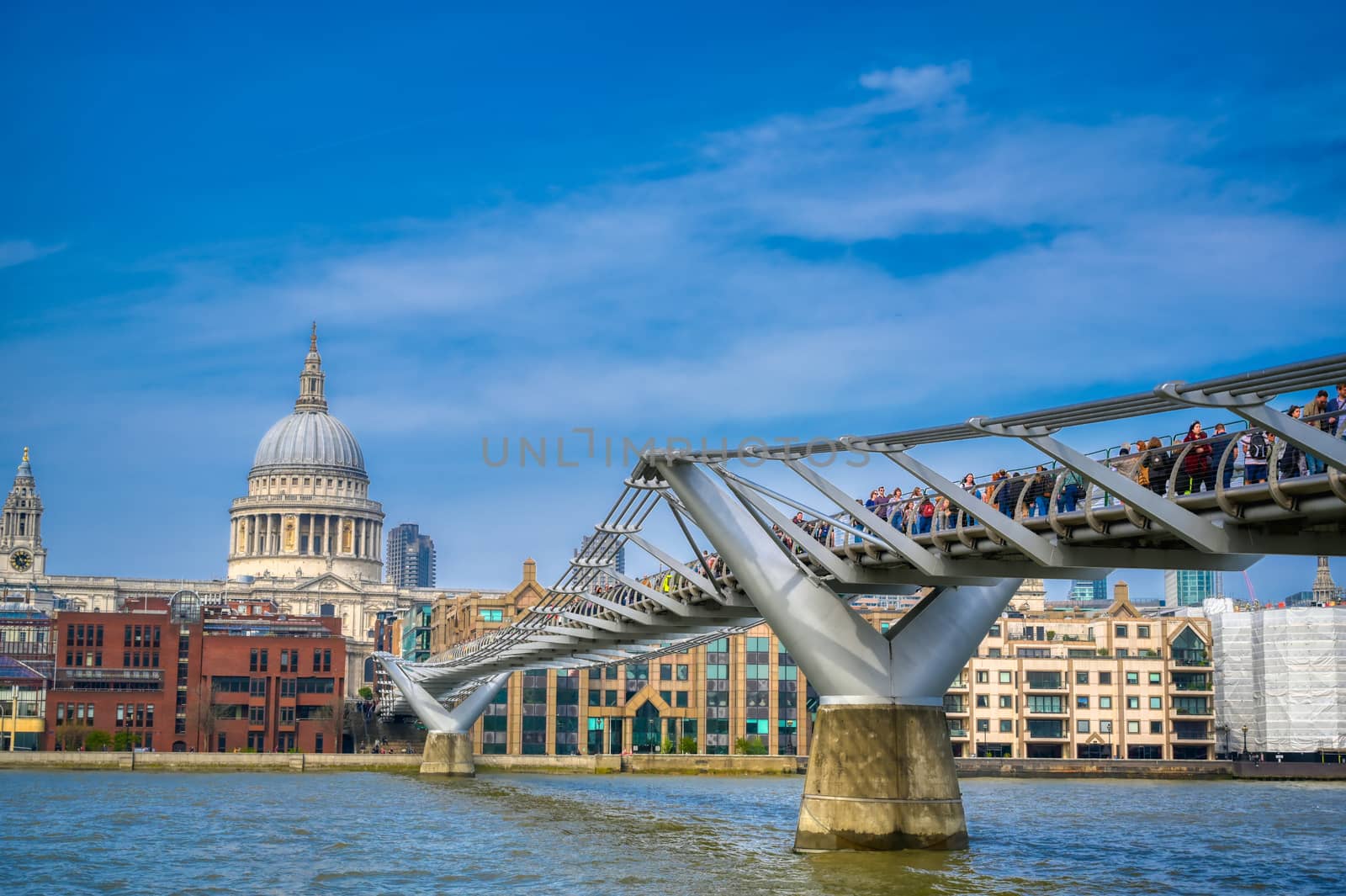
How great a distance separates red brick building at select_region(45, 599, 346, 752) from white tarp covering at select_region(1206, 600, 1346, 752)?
62.7 metres

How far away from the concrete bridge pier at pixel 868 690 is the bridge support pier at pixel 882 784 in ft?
0.06

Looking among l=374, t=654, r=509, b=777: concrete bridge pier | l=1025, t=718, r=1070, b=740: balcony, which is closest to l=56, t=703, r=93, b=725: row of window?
l=374, t=654, r=509, b=777: concrete bridge pier

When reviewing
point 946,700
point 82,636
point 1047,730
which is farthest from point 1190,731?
point 82,636

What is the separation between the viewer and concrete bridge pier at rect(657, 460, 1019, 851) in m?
39.3

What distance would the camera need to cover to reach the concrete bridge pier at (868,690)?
1547 inches

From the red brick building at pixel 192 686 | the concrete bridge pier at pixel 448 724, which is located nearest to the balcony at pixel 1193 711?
the concrete bridge pier at pixel 448 724

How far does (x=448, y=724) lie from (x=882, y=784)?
62832 millimetres

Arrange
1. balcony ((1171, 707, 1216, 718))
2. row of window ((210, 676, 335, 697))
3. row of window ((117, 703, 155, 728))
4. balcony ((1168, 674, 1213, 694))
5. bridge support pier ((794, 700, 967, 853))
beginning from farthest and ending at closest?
row of window ((210, 676, 335, 697)), row of window ((117, 703, 155, 728)), balcony ((1168, 674, 1213, 694)), balcony ((1171, 707, 1216, 718)), bridge support pier ((794, 700, 967, 853))

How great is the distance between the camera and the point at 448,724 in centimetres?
9925

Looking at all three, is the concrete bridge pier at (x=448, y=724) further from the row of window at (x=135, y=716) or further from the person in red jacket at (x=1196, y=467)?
the person in red jacket at (x=1196, y=467)

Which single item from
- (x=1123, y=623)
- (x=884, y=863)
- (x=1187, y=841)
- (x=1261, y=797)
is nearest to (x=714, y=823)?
(x=1187, y=841)

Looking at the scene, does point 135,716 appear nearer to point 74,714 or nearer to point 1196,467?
point 74,714

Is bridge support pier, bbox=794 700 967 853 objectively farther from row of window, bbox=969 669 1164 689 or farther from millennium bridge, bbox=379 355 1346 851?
row of window, bbox=969 669 1164 689

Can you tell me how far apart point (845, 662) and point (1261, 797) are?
46591 millimetres
